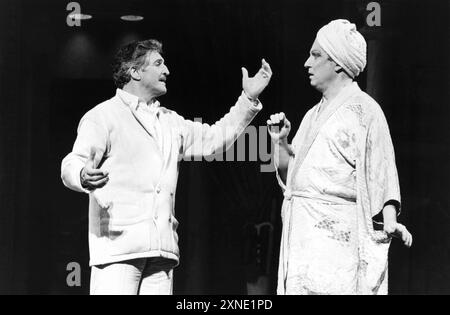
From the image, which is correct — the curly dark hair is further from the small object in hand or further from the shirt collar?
the small object in hand

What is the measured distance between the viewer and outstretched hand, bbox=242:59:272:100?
20.8ft

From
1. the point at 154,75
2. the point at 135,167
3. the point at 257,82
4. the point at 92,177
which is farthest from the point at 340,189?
the point at 92,177

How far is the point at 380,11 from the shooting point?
6.80 meters

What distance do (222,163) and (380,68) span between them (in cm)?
104

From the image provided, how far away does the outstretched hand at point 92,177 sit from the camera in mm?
5656

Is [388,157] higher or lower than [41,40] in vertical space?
lower

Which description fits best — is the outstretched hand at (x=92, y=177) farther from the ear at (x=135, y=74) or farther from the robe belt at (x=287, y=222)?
the robe belt at (x=287, y=222)

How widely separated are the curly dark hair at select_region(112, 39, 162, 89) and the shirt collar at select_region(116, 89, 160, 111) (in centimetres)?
8

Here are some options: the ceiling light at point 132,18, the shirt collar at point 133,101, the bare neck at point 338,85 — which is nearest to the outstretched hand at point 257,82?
the bare neck at point 338,85

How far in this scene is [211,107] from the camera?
679 centimetres

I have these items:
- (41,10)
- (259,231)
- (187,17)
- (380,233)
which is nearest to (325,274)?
(380,233)

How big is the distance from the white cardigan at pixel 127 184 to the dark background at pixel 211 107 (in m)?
0.49

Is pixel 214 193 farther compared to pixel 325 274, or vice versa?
pixel 214 193

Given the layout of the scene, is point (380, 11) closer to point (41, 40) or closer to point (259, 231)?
point (259, 231)
